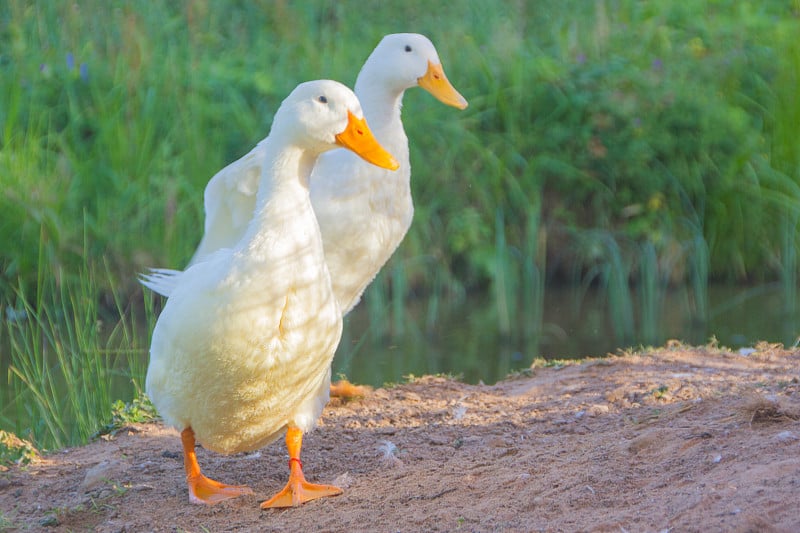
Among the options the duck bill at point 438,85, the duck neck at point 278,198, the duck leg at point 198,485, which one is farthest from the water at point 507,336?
the duck neck at point 278,198

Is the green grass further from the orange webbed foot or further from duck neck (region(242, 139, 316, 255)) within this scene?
duck neck (region(242, 139, 316, 255))

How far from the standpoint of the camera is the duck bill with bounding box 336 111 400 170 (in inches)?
153

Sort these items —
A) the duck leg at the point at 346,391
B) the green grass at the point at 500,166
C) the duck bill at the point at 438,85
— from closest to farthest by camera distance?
the duck leg at the point at 346,391, the duck bill at the point at 438,85, the green grass at the point at 500,166

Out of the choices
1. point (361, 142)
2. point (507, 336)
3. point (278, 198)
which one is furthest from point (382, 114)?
point (507, 336)

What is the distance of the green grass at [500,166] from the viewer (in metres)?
7.74

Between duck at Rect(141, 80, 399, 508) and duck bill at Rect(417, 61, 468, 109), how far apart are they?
1.71 metres

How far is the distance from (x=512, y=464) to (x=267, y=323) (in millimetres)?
1025

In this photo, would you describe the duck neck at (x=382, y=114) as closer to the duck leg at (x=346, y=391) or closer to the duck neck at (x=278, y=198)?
the duck leg at (x=346, y=391)

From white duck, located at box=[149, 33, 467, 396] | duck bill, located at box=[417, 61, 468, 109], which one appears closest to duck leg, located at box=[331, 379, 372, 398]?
white duck, located at box=[149, 33, 467, 396]

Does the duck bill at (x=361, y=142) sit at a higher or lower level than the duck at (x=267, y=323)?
higher

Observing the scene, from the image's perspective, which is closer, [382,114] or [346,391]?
[382,114]

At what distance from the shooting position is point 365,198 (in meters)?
5.07

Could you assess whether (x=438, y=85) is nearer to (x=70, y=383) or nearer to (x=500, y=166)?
(x=70, y=383)

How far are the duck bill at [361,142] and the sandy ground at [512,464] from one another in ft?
3.78
